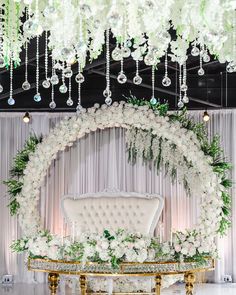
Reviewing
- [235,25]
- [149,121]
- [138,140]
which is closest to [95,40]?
[235,25]

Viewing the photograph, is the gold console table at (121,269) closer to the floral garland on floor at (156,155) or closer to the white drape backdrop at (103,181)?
the floral garland on floor at (156,155)

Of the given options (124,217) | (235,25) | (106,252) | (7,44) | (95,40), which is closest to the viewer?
(235,25)

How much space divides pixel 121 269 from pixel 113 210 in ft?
10.3

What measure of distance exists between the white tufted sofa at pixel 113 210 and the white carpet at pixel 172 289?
98 centimetres

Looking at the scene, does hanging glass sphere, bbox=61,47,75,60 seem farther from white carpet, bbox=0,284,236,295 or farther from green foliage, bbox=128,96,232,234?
white carpet, bbox=0,284,236,295

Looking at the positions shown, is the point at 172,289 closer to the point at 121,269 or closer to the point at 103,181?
the point at 103,181

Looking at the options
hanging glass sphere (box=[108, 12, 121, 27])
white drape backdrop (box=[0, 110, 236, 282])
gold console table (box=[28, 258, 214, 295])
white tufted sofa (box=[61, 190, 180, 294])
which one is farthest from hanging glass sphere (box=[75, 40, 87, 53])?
white drape backdrop (box=[0, 110, 236, 282])

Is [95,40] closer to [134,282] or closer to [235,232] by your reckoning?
[134,282]

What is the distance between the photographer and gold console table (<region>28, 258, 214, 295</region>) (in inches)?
303

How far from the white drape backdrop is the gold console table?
296 centimetres

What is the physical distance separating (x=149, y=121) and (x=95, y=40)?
5723 millimetres

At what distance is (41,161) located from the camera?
9992 millimetres

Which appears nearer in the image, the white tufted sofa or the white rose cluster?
the white rose cluster

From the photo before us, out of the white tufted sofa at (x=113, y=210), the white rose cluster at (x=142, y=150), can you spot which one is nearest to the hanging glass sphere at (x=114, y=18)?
the white rose cluster at (x=142, y=150)
